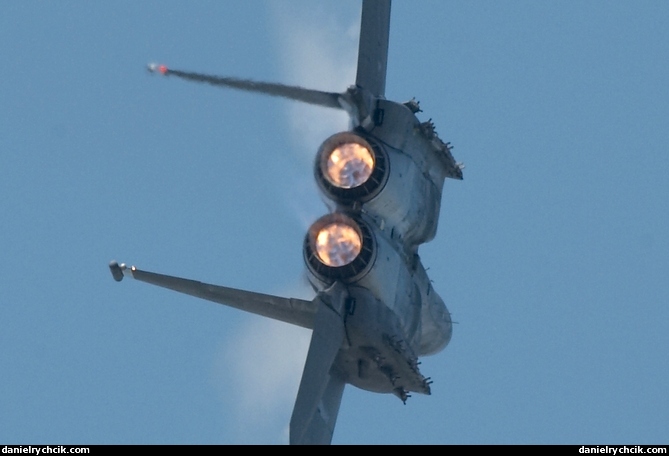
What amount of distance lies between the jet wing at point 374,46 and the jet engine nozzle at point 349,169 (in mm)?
1974

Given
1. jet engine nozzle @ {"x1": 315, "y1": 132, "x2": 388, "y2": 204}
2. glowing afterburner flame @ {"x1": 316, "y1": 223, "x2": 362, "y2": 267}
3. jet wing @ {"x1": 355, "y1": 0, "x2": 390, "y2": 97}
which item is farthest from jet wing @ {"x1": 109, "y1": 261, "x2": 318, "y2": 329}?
jet wing @ {"x1": 355, "y1": 0, "x2": 390, "y2": 97}

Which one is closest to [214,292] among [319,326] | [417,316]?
[319,326]

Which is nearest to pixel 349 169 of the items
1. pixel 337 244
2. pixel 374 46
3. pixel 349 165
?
pixel 349 165

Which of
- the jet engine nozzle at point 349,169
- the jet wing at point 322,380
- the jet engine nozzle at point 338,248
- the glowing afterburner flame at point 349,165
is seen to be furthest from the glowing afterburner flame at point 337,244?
the glowing afterburner flame at point 349,165

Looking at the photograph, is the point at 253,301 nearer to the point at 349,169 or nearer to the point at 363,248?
the point at 363,248

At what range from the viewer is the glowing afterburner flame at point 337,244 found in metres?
67.3

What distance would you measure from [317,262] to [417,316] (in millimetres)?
4908

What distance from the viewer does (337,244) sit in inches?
2655

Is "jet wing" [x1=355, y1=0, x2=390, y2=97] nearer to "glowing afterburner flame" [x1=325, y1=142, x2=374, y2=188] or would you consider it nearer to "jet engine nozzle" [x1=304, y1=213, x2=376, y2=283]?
"glowing afterburner flame" [x1=325, y1=142, x2=374, y2=188]

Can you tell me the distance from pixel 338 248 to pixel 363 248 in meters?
0.71

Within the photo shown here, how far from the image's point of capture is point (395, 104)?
228 ft
